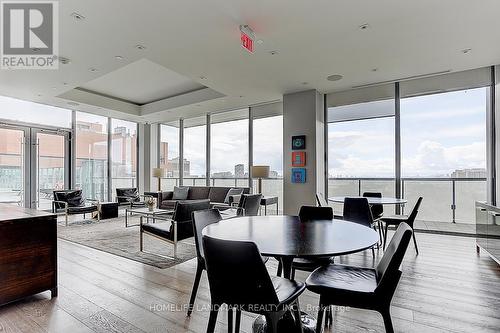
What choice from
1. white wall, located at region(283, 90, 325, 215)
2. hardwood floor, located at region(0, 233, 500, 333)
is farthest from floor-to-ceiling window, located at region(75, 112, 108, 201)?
white wall, located at region(283, 90, 325, 215)

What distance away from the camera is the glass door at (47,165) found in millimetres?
7320

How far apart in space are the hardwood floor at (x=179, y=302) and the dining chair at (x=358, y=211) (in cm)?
55

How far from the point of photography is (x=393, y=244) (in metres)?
1.80

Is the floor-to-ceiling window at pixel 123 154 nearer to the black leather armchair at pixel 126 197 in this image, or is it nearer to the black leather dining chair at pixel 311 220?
the black leather armchair at pixel 126 197

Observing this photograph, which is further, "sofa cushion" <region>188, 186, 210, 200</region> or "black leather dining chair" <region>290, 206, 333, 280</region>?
"sofa cushion" <region>188, 186, 210, 200</region>

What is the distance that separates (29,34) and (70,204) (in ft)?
14.0

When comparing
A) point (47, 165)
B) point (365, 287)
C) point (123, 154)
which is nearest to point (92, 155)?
point (123, 154)

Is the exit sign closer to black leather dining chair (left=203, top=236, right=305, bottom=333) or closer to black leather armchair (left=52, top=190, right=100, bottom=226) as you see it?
black leather dining chair (left=203, top=236, right=305, bottom=333)

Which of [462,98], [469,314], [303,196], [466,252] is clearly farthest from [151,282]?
[462,98]

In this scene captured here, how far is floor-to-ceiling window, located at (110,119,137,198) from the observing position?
9164mm

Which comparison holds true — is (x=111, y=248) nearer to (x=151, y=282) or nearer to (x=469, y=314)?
(x=151, y=282)

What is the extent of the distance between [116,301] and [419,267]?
3544 mm

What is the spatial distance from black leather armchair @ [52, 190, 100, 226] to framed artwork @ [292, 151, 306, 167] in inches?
203

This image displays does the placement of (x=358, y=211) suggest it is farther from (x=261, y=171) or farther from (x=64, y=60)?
(x=64, y=60)
